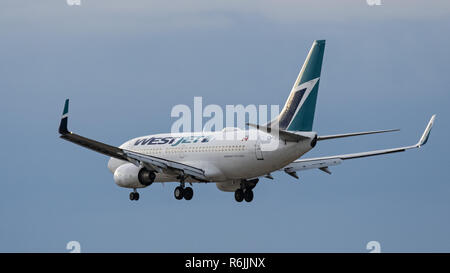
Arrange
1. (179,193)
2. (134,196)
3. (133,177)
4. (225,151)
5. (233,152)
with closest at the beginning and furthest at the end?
(233,152) < (225,151) < (133,177) < (179,193) < (134,196)

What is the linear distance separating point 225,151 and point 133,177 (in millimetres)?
6896

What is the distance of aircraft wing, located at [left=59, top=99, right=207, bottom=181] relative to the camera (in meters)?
71.2

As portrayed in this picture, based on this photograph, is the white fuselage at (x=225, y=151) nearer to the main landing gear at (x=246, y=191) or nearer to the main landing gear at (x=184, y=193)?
the main landing gear at (x=184, y=193)

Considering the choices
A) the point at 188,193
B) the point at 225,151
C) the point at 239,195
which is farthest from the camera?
the point at 239,195

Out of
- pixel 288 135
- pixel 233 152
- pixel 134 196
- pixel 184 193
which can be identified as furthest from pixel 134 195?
pixel 288 135

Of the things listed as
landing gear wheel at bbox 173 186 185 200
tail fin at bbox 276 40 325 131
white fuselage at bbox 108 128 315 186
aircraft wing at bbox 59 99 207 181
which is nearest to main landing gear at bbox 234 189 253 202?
Answer: white fuselage at bbox 108 128 315 186

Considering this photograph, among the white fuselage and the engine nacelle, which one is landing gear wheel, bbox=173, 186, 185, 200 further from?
the engine nacelle

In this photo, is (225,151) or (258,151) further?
(225,151)

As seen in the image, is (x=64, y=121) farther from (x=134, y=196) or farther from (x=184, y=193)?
(x=134, y=196)

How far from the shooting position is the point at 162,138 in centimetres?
8400

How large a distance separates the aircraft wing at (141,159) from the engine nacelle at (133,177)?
2.22 ft

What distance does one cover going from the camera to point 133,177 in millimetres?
78438

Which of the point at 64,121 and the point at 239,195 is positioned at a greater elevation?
the point at 239,195
